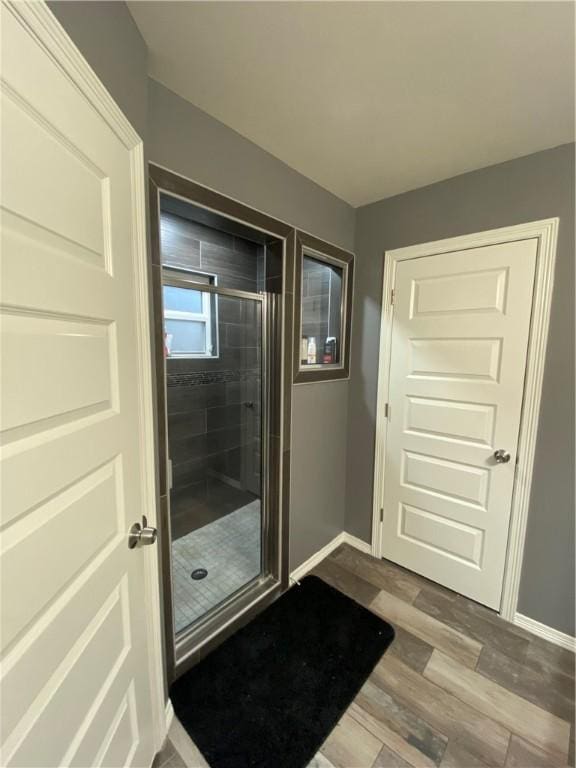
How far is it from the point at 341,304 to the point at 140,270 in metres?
1.50

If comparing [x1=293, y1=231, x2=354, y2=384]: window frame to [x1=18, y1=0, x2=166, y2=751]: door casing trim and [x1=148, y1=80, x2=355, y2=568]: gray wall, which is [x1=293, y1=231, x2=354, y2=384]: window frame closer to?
[x1=148, y1=80, x2=355, y2=568]: gray wall

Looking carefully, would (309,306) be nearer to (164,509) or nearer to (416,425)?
(416,425)

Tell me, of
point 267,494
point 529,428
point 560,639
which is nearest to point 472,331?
point 529,428

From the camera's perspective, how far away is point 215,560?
2094mm

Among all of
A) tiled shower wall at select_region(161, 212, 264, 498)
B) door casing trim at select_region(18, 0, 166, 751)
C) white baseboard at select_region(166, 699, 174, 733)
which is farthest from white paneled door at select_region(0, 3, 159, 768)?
tiled shower wall at select_region(161, 212, 264, 498)

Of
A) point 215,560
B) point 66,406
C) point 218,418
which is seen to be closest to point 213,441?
point 218,418

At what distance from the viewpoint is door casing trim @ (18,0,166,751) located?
58cm

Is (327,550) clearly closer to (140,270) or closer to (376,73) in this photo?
(140,270)

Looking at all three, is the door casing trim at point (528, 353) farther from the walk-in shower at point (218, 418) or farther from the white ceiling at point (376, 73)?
the walk-in shower at point (218, 418)

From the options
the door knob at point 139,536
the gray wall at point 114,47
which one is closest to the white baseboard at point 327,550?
the door knob at point 139,536

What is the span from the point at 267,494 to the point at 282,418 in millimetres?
499

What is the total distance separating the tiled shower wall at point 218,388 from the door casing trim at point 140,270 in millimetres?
947

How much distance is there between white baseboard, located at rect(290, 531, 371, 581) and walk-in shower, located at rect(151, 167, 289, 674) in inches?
7.7

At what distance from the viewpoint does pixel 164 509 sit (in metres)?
1.25
